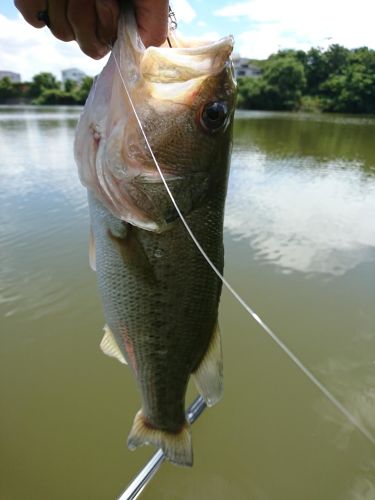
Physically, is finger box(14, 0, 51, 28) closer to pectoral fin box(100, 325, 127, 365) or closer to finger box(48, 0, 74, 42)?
finger box(48, 0, 74, 42)

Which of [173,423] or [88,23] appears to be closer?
[88,23]

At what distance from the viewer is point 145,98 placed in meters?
1.27

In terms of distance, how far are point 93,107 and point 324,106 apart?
193 ft

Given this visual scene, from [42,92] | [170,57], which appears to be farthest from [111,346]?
[42,92]

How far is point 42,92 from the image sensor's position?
216 ft

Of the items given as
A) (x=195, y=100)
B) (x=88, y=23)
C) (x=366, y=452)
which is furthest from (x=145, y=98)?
(x=366, y=452)

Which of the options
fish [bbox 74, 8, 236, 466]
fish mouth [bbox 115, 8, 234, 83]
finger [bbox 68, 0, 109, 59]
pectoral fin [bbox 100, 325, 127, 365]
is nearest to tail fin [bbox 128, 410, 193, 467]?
fish [bbox 74, 8, 236, 466]

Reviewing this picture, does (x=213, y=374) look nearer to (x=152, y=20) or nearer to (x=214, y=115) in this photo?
(x=214, y=115)

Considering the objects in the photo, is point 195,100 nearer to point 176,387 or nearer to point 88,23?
point 88,23

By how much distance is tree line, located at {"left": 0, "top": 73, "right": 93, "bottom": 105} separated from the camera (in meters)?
64.0

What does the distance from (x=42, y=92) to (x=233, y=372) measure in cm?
7229

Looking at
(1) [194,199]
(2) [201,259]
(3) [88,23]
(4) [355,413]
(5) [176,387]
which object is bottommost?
(4) [355,413]

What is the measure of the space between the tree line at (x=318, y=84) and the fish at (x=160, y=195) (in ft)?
182

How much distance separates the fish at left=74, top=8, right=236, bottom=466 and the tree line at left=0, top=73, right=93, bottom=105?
68176 mm
